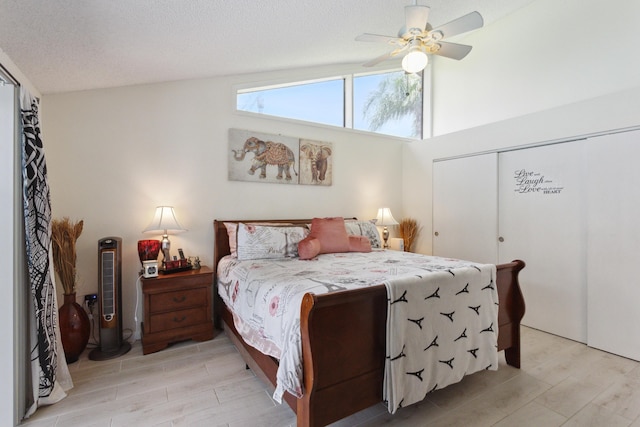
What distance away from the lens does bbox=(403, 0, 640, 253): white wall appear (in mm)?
2750

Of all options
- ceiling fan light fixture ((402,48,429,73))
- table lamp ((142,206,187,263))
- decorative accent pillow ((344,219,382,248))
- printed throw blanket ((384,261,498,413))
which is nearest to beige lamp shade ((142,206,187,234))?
table lamp ((142,206,187,263))

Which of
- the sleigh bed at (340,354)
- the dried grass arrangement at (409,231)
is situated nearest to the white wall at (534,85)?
the dried grass arrangement at (409,231)

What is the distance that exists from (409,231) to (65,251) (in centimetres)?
396

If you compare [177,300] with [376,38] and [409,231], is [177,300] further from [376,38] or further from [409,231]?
[409,231]

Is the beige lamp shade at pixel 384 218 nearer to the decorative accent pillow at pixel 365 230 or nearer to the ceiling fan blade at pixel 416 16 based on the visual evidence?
the decorative accent pillow at pixel 365 230

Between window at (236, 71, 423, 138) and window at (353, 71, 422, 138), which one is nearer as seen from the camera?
window at (236, 71, 423, 138)

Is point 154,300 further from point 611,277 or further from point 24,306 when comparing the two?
point 611,277

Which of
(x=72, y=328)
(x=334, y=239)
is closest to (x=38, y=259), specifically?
(x=72, y=328)

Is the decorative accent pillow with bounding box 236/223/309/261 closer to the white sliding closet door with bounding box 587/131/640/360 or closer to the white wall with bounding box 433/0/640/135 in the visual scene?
the white sliding closet door with bounding box 587/131/640/360

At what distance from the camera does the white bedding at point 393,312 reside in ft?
5.09

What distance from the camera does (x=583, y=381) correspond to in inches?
82.9

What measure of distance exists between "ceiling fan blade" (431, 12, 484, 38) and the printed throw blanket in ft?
5.51

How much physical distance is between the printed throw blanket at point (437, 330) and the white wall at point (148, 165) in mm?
2241

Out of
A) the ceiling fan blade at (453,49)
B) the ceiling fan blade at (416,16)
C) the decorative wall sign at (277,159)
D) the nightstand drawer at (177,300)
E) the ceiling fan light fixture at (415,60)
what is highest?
the ceiling fan blade at (416,16)
